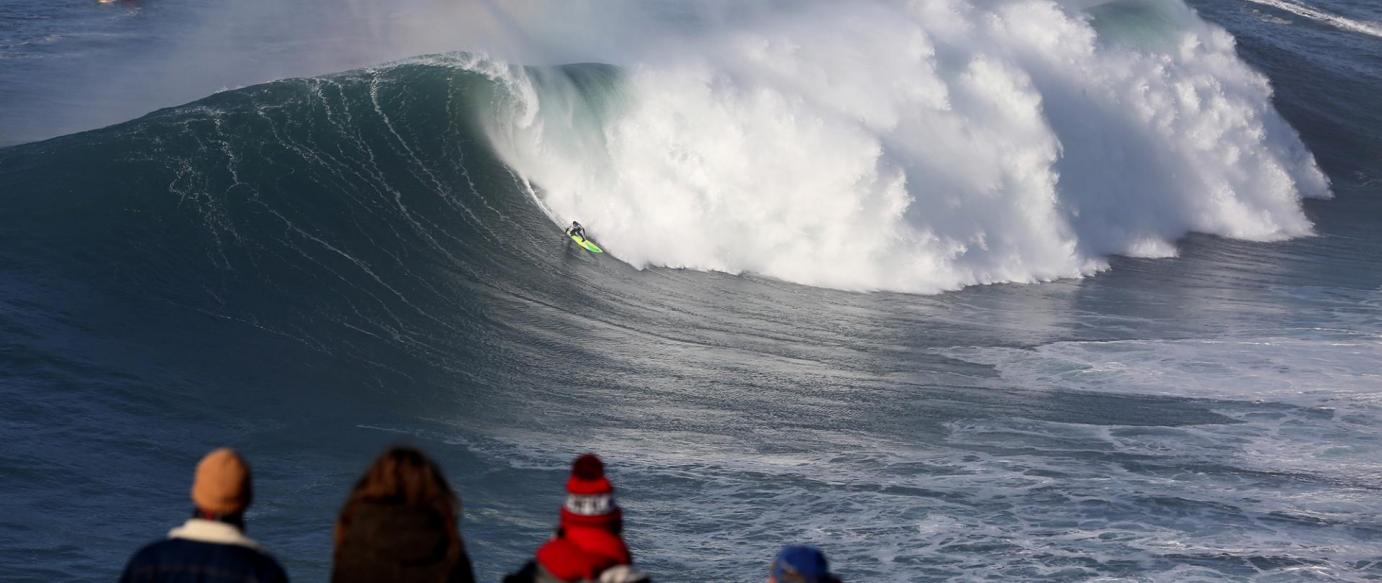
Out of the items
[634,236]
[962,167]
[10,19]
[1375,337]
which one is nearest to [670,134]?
[634,236]

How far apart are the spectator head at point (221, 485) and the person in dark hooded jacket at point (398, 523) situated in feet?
0.78

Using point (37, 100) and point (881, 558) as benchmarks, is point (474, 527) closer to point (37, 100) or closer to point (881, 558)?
point (881, 558)

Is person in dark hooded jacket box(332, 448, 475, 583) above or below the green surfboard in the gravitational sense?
below

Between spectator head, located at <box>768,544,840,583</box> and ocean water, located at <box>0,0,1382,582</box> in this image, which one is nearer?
spectator head, located at <box>768,544,840,583</box>

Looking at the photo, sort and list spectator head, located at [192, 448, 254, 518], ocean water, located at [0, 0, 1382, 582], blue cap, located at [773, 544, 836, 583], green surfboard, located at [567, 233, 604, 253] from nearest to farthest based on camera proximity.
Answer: spectator head, located at [192, 448, 254, 518], blue cap, located at [773, 544, 836, 583], ocean water, located at [0, 0, 1382, 582], green surfboard, located at [567, 233, 604, 253]

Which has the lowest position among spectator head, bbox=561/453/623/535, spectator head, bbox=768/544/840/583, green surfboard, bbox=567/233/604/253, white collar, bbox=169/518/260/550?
spectator head, bbox=768/544/840/583

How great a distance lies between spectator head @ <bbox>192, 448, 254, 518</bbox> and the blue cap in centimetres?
130

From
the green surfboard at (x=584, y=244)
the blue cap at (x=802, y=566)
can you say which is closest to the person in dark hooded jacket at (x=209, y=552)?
the blue cap at (x=802, y=566)

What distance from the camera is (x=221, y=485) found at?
336 cm

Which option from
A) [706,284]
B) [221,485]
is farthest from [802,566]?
[706,284]

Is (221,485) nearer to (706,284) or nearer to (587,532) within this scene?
(587,532)

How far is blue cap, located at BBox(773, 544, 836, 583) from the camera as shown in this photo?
368cm

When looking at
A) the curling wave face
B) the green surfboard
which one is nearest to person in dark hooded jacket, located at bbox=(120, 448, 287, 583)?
the green surfboard

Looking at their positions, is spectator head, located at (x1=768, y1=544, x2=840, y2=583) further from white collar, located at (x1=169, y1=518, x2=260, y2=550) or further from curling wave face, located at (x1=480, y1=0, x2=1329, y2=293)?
curling wave face, located at (x1=480, y1=0, x2=1329, y2=293)
